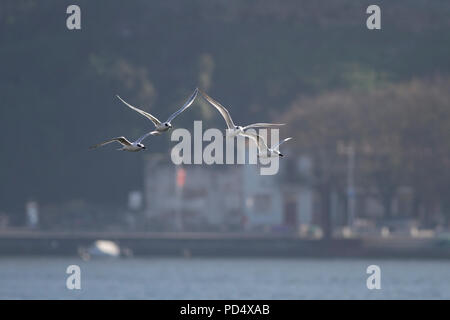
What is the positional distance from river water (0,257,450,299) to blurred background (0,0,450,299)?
355mm

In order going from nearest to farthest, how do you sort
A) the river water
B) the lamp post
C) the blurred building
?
the river water, the lamp post, the blurred building

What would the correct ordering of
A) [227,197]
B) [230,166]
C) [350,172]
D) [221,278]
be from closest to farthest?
[221,278], [350,172], [227,197], [230,166]

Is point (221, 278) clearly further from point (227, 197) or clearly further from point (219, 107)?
point (219, 107)

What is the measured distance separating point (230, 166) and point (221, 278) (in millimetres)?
43970

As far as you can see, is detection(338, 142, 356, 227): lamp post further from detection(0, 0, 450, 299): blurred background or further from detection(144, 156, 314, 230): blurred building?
detection(144, 156, 314, 230): blurred building

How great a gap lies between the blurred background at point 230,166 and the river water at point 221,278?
36cm

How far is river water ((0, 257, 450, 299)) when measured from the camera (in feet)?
258

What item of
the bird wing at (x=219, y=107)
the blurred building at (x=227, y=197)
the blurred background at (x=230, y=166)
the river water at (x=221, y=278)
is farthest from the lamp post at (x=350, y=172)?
the bird wing at (x=219, y=107)

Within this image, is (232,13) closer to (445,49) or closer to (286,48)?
(286,48)

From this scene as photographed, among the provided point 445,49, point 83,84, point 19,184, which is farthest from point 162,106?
point 445,49

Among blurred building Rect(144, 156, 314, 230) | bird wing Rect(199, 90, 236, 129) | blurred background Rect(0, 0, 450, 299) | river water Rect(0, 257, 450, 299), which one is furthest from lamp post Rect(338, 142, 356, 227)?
bird wing Rect(199, 90, 236, 129)

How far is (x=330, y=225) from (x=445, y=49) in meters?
41.3

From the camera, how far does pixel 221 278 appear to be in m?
89.8

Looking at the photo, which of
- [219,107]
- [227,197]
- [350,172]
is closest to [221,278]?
[350,172]
